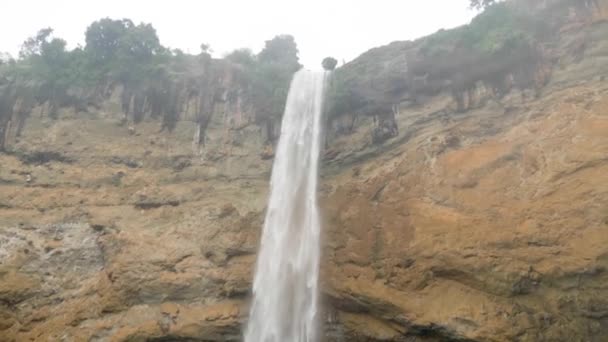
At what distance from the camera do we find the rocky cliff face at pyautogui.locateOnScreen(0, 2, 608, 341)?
33.2ft

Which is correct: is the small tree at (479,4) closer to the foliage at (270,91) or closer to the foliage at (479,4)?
the foliage at (479,4)

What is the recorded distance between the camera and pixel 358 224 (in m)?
13.4

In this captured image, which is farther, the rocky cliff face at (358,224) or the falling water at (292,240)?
the falling water at (292,240)

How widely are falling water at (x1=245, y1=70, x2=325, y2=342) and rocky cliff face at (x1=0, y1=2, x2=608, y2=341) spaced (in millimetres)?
419

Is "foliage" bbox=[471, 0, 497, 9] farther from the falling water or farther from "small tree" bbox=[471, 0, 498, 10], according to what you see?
the falling water

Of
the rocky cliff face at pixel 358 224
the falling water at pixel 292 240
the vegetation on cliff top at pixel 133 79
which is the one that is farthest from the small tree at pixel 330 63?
the rocky cliff face at pixel 358 224

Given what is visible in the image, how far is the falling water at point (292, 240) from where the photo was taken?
12367 millimetres

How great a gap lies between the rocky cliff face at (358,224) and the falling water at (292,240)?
419 millimetres

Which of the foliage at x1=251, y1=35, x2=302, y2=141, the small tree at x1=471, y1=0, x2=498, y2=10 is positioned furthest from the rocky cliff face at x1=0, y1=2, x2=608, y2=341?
the small tree at x1=471, y1=0, x2=498, y2=10

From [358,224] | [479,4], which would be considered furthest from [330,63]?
[358,224]

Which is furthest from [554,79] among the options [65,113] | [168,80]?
[65,113]

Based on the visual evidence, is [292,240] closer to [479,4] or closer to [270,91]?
[270,91]

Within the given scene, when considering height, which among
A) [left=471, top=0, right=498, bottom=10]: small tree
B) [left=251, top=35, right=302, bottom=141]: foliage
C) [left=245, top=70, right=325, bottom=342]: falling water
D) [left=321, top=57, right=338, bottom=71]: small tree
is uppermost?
[left=471, top=0, right=498, bottom=10]: small tree

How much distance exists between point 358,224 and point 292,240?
216cm
